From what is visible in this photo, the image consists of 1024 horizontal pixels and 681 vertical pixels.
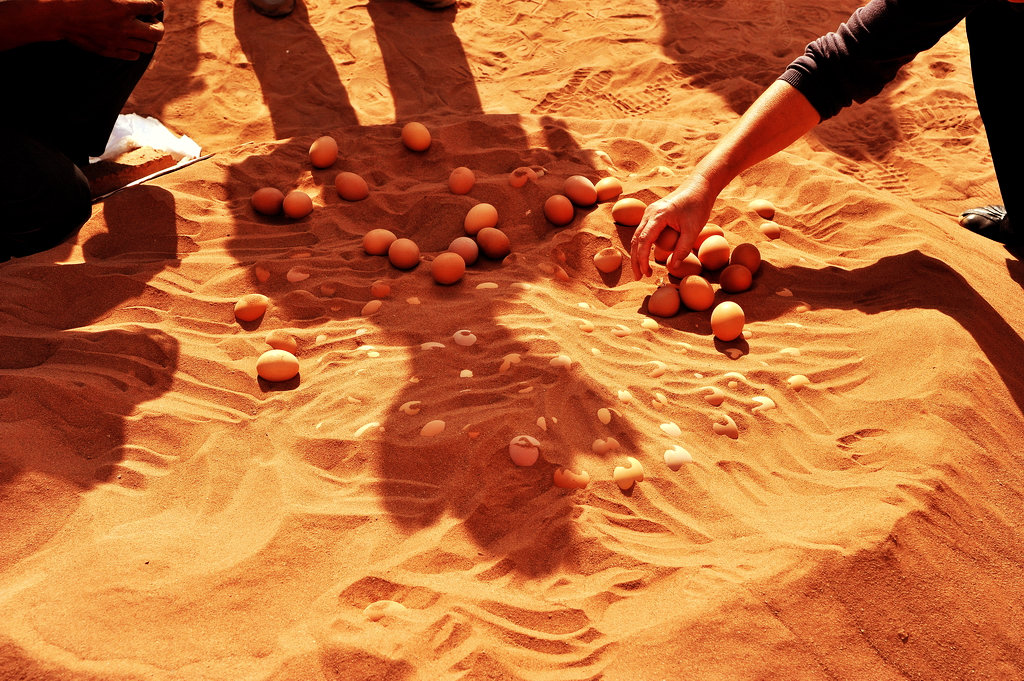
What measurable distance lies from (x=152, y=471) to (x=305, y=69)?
3551 millimetres

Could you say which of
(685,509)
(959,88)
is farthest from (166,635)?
(959,88)

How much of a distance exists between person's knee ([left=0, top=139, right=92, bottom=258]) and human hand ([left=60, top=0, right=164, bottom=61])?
52 cm

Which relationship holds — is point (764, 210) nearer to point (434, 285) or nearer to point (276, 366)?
point (434, 285)

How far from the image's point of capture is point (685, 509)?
2137 millimetres

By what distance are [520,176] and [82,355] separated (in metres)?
2.05

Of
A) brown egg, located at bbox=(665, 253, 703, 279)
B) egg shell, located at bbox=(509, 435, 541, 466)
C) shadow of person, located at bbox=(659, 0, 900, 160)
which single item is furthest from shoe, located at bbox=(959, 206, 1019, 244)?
egg shell, located at bbox=(509, 435, 541, 466)

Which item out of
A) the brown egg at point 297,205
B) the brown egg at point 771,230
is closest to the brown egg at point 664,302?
the brown egg at point 771,230

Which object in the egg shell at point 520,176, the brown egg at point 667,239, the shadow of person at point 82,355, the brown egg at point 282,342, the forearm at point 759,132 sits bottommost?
the brown egg at point 282,342

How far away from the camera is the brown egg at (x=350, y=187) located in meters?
3.55

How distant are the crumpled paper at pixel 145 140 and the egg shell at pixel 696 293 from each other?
2.78 m

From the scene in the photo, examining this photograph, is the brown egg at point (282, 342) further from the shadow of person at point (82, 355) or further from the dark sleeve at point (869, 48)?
the dark sleeve at point (869, 48)

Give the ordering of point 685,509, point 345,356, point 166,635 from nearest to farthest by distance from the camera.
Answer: point 166,635
point 685,509
point 345,356

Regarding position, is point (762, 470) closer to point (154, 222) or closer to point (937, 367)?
point (937, 367)

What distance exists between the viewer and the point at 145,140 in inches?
157
